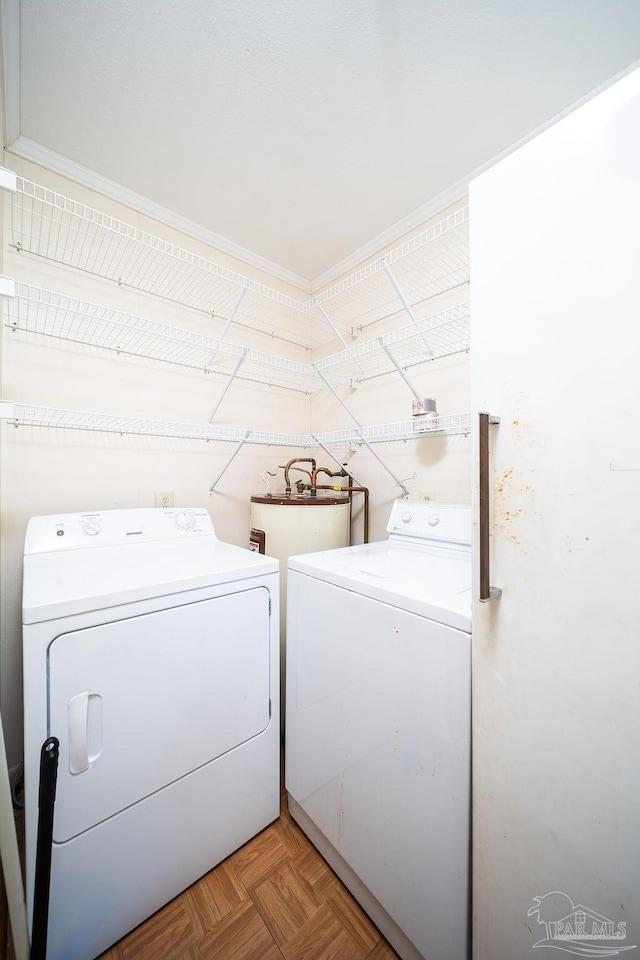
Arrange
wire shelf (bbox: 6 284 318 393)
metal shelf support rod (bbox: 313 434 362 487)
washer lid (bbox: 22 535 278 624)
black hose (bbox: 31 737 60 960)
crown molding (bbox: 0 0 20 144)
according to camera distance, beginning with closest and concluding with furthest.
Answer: black hose (bbox: 31 737 60 960) < washer lid (bbox: 22 535 278 624) < crown molding (bbox: 0 0 20 144) < wire shelf (bbox: 6 284 318 393) < metal shelf support rod (bbox: 313 434 362 487)

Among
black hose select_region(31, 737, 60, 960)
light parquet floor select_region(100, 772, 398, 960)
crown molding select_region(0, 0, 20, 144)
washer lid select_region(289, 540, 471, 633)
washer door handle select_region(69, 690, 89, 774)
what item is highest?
crown molding select_region(0, 0, 20, 144)

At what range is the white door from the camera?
2.99ft

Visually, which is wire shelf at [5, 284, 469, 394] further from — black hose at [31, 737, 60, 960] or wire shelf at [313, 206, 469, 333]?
black hose at [31, 737, 60, 960]

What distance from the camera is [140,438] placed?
1.80 meters

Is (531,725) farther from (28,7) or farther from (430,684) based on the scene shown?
(28,7)

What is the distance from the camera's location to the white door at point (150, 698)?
91 centimetres

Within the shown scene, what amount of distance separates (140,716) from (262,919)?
75 centimetres

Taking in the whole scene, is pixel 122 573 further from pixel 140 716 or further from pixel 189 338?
pixel 189 338

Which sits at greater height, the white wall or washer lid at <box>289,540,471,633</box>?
the white wall

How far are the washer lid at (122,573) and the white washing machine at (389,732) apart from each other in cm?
28

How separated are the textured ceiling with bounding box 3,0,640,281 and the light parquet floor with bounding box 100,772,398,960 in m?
2.78

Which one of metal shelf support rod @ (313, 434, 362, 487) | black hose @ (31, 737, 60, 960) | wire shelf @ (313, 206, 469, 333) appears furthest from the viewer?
metal shelf support rod @ (313, 434, 362, 487)

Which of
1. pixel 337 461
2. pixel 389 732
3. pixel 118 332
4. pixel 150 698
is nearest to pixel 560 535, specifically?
pixel 389 732
